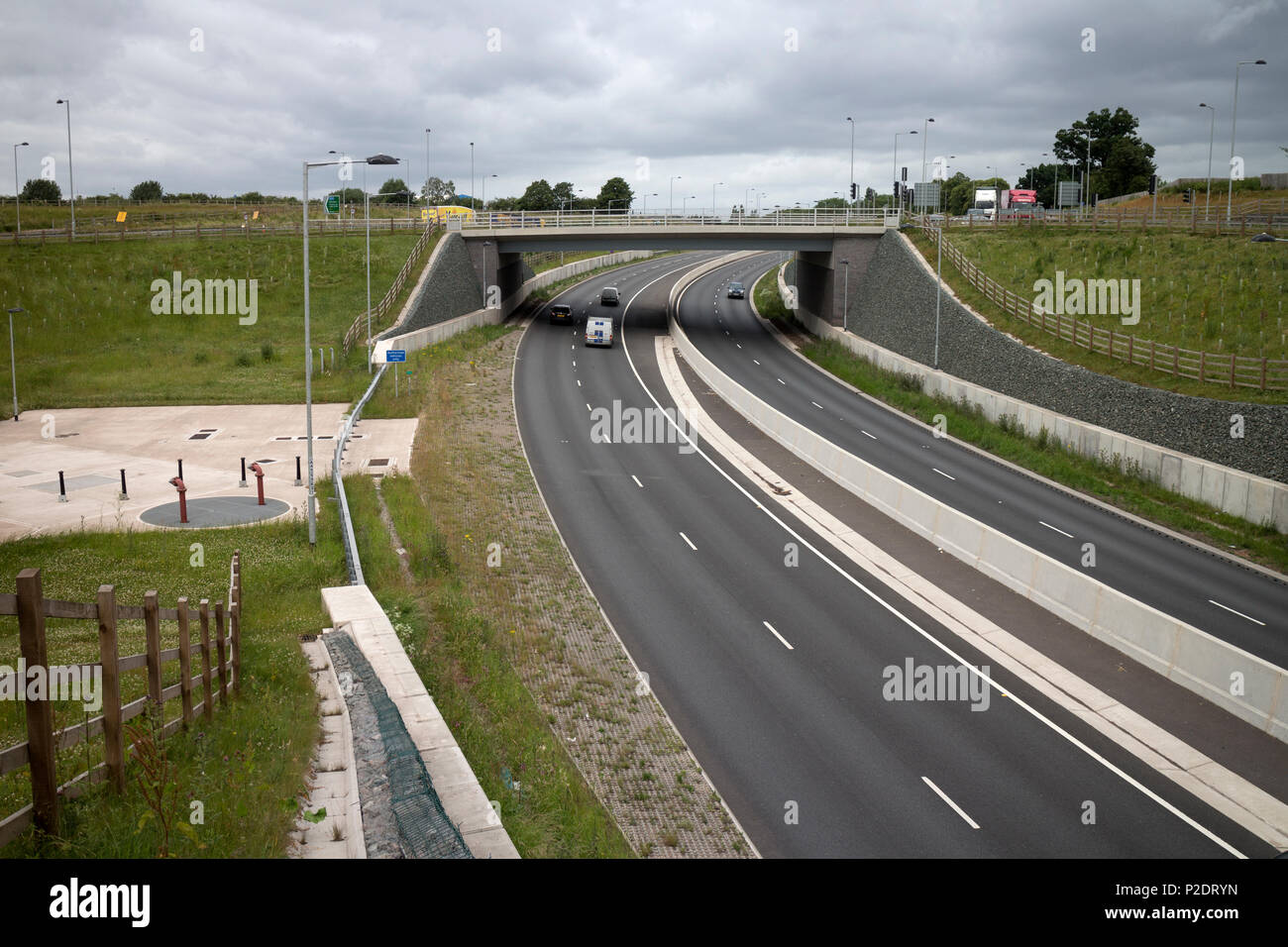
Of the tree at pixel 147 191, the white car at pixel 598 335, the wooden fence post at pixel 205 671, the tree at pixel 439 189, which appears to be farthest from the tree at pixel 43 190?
the wooden fence post at pixel 205 671

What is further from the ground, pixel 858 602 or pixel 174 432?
pixel 174 432

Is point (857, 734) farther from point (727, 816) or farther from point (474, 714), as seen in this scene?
point (474, 714)

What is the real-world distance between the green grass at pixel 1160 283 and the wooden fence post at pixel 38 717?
37.1 m

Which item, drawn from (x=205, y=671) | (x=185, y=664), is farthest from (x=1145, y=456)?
(x=185, y=664)

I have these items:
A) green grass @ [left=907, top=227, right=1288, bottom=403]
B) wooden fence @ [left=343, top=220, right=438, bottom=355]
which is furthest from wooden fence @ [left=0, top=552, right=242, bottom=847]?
wooden fence @ [left=343, top=220, right=438, bottom=355]

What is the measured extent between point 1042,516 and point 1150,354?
12107 millimetres

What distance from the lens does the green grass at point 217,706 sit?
7.14 metres

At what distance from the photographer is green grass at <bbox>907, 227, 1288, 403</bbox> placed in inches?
1572

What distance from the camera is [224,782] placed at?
8594 mm

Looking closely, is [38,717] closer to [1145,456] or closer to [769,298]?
[1145,456]

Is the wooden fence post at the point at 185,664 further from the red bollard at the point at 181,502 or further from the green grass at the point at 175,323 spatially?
the green grass at the point at 175,323
